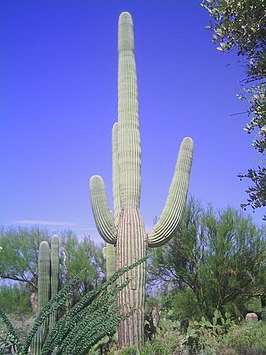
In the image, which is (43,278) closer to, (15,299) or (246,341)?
(246,341)

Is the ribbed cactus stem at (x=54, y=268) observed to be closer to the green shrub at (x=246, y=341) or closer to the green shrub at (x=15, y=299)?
the green shrub at (x=15, y=299)

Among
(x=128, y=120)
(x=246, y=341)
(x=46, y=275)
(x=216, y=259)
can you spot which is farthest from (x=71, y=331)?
(x=216, y=259)

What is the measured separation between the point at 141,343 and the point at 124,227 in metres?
1.84

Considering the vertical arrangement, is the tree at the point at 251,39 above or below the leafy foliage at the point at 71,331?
above

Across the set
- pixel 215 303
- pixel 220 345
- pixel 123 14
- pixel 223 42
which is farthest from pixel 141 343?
pixel 215 303

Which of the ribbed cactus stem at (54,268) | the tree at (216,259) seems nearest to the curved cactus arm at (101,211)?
the ribbed cactus stem at (54,268)

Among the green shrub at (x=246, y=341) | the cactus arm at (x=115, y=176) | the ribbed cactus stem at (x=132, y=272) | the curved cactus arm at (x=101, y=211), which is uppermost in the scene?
the cactus arm at (x=115, y=176)

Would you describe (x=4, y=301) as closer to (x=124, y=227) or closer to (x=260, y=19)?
(x=124, y=227)

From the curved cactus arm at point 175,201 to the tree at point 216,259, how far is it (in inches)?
247

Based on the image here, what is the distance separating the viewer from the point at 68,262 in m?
18.3

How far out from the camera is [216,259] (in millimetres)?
14555

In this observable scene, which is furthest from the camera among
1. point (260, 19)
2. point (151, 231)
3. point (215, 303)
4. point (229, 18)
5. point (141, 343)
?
point (215, 303)

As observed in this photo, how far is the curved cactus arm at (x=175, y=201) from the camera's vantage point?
8281 mm

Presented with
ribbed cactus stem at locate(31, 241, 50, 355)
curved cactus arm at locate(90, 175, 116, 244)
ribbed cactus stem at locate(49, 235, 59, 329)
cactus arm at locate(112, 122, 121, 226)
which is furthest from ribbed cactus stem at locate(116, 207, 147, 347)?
ribbed cactus stem at locate(49, 235, 59, 329)
